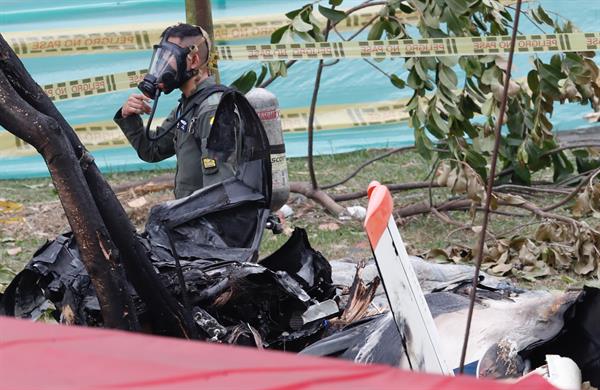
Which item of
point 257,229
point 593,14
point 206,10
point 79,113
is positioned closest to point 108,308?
point 257,229

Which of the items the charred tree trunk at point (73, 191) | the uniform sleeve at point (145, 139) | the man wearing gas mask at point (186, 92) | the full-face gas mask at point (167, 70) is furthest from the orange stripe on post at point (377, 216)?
the uniform sleeve at point (145, 139)

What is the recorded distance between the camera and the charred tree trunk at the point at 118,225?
3361mm

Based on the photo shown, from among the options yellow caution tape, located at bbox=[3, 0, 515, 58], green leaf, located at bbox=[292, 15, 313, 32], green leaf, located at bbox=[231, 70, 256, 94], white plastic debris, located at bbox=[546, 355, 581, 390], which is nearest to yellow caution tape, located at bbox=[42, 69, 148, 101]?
green leaf, located at bbox=[231, 70, 256, 94]

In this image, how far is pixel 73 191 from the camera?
3.27 m

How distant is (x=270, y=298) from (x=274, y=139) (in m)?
1.19

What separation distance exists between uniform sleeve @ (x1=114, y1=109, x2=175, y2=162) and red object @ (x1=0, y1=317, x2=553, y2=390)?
13.7ft

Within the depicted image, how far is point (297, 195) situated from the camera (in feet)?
28.9

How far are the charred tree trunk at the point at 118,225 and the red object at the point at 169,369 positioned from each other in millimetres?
1961

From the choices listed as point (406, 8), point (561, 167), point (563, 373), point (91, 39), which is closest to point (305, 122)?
point (91, 39)

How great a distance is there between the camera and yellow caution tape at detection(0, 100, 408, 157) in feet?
35.0

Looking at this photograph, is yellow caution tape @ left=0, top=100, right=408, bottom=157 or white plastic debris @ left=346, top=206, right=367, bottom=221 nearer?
white plastic debris @ left=346, top=206, right=367, bottom=221

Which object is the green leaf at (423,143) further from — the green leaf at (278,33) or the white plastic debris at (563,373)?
the white plastic debris at (563,373)

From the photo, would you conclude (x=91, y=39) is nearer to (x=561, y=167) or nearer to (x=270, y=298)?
(x=561, y=167)

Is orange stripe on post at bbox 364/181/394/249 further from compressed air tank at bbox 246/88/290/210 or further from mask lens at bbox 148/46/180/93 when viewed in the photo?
mask lens at bbox 148/46/180/93
